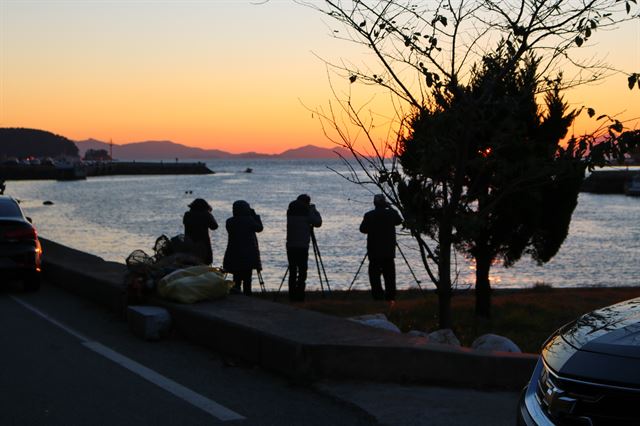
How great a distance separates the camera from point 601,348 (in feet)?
12.5

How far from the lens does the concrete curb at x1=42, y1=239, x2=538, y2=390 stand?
23.0ft

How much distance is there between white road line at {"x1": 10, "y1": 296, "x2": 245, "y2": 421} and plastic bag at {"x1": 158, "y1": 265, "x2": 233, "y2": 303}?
40.6 inches

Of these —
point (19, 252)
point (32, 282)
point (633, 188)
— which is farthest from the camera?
point (633, 188)

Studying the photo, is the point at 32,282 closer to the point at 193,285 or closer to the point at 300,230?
the point at 300,230

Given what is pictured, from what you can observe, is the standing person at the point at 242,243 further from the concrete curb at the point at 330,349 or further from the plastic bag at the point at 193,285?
the concrete curb at the point at 330,349

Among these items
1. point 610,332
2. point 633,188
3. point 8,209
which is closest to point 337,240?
point 8,209

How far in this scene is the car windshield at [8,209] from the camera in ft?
47.6

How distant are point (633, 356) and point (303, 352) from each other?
4096 millimetres

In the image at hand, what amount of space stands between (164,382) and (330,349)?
1427mm

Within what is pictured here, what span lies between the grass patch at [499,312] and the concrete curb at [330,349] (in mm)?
4033

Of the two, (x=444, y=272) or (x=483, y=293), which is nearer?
(x=444, y=272)

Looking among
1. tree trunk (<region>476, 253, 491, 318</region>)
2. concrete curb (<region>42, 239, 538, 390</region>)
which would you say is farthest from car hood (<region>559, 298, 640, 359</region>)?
tree trunk (<region>476, 253, 491, 318</region>)

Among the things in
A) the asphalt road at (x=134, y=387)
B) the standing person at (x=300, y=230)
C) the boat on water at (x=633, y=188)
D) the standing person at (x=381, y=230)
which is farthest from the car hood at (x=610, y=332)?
the boat on water at (x=633, y=188)

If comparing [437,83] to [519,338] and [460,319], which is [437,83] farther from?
[460,319]
